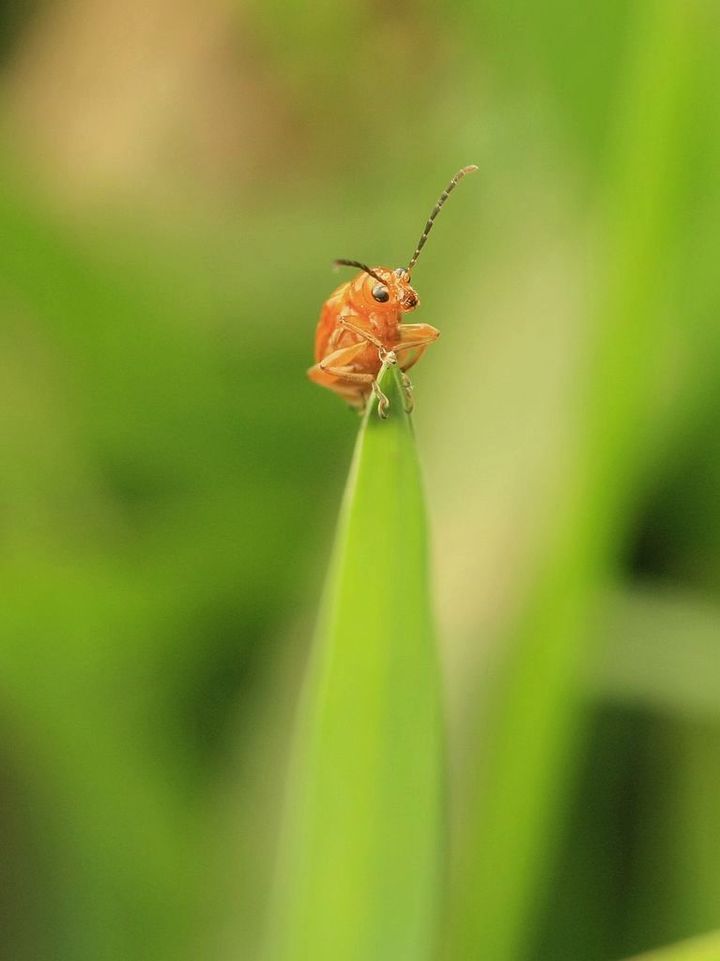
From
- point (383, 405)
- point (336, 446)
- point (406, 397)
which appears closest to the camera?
point (383, 405)

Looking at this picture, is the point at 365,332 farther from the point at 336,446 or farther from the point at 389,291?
the point at 336,446

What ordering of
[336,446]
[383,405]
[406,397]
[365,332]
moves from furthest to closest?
[336,446], [365,332], [406,397], [383,405]

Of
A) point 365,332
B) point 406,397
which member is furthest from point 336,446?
point 406,397

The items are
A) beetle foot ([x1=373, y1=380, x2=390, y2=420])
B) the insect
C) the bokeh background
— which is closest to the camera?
beetle foot ([x1=373, y1=380, x2=390, y2=420])

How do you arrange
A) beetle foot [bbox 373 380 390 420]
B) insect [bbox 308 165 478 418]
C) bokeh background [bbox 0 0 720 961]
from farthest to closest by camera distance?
insect [bbox 308 165 478 418]
bokeh background [bbox 0 0 720 961]
beetle foot [bbox 373 380 390 420]

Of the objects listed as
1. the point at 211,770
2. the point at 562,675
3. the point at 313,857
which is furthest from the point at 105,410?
the point at 313,857

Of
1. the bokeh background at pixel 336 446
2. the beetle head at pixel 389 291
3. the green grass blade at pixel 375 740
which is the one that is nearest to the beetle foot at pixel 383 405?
the green grass blade at pixel 375 740

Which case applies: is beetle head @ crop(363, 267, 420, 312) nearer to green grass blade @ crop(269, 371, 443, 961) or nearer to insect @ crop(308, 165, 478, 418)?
insect @ crop(308, 165, 478, 418)

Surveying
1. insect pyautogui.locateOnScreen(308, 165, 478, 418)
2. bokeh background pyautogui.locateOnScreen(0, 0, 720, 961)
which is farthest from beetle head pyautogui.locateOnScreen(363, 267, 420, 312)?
bokeh background pyautogui.locateOnScreen(0, 0, 720, 961)
